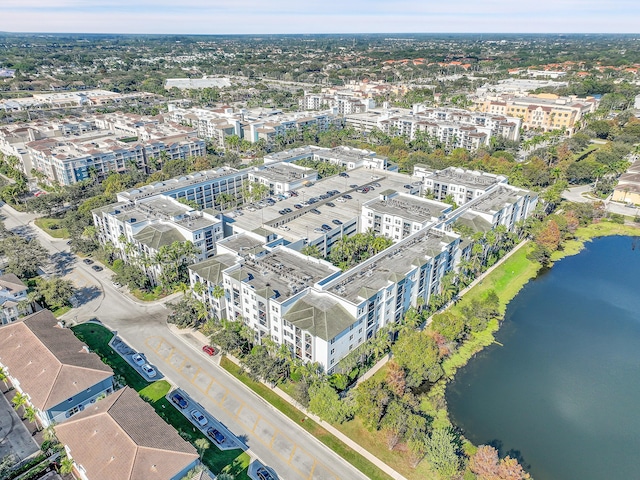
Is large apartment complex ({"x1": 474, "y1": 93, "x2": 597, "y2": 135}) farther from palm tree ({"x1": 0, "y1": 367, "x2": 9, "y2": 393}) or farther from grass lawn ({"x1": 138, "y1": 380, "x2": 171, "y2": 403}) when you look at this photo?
palm tree ({"x1": 0, "y1": 367, "x2": 9, "y2": 393})

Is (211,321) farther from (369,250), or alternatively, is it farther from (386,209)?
(386,209)

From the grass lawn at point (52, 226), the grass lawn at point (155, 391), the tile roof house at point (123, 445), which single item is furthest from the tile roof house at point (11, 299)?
the tile roof house at point (123, 445)

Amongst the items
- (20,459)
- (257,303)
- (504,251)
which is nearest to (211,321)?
(257,303)

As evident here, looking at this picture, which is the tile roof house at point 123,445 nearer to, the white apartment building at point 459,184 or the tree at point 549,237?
the tree at point 549,237

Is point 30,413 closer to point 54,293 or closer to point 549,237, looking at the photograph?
point 54,293

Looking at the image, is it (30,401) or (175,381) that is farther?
(175,381)

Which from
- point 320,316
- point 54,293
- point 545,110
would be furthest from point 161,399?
point 545,110

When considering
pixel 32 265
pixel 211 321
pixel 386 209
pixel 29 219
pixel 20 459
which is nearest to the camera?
pixel 20 459
